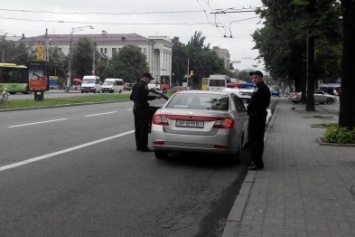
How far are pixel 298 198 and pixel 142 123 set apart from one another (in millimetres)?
4973

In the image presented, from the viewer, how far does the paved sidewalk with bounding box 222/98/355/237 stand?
16.7 feet

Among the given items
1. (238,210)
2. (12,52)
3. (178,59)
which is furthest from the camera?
(178,59)

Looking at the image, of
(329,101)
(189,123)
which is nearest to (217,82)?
(329,101)

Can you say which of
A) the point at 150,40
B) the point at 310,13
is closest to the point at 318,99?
the point at 310,13

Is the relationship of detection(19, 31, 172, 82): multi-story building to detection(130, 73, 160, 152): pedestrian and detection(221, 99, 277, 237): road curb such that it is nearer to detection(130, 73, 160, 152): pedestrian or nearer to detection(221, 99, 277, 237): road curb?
detection(130, 73, 160, 152): pedestrian

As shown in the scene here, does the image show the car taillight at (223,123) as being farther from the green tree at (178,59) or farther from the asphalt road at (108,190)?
the green tree at (178,59)

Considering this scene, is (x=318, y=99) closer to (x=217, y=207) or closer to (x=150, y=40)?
(x=217, y=207)

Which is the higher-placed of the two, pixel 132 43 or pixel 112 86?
pixel 132 43

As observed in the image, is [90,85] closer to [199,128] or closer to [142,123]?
[142,123]

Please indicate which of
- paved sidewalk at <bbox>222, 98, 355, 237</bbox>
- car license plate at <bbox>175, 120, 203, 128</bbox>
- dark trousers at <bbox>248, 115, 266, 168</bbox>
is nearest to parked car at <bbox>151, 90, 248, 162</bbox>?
car license plate at <bbox>175, 120, 203, 128</bbox>

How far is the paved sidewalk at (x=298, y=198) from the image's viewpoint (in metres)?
5.09

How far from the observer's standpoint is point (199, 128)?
898cm

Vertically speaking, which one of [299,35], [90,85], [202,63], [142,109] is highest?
[202,63]

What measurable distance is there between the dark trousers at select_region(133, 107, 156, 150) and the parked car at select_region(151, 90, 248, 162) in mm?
1252
